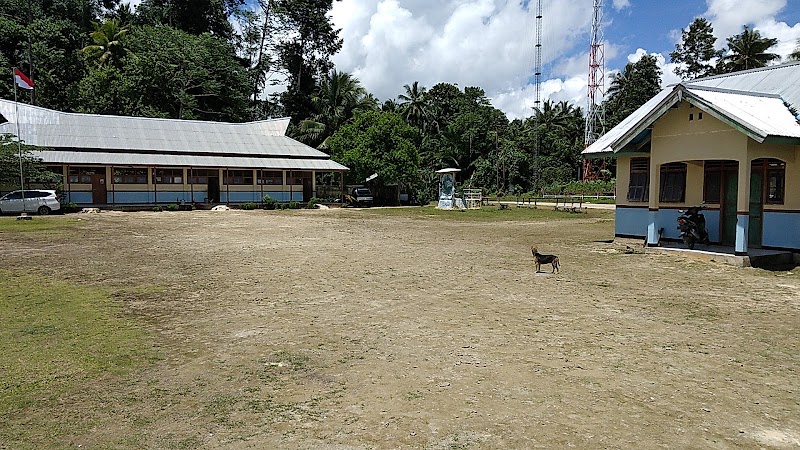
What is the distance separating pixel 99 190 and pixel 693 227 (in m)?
32.0

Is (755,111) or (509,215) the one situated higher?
(755,111)

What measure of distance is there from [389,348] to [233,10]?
61138 mm

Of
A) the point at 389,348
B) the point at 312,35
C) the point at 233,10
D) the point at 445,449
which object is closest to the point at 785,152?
the point at 389,348

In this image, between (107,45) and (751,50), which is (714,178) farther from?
(107,45)

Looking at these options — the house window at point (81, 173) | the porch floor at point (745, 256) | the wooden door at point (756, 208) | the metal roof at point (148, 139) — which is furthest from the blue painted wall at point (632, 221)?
the house window at point (81, 173)

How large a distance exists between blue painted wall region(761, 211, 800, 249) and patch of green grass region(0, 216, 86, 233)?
73.2 feet

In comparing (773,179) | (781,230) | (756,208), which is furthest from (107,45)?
(781,230)

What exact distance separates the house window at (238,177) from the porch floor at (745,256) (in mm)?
29128

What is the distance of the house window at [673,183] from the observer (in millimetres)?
15008

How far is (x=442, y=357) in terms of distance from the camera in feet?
18.9

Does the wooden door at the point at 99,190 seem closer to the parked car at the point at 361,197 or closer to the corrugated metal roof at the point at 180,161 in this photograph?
the corrugated metal roof at the point at 180,161

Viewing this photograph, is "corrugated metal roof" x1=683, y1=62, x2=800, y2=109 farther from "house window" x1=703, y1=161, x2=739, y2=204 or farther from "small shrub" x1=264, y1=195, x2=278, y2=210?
"small shrub" x1=264, y1=195, x2=278, y2=210

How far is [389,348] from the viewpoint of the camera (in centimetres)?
608

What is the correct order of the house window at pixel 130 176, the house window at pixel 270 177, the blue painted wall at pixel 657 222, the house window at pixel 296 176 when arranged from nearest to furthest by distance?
1. the blue painted wall at pixel 657 222
2. the house window at pixel 130 176
3. the house window at pixel 270 177
4. the house window at pixel 296 176
